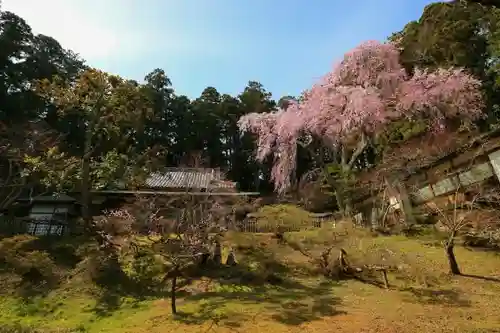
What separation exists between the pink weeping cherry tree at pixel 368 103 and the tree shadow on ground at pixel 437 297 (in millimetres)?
6912

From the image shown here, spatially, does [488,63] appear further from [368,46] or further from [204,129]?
[204,129]

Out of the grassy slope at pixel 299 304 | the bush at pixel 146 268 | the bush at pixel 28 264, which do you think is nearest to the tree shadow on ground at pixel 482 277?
the grassy slope at pixel 299 304

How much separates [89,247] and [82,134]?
2076 centimetres

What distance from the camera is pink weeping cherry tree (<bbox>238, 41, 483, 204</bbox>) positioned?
14000 millimetres

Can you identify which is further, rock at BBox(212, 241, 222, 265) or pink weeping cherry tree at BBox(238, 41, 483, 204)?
pink weeping cherry tree at BBox(238, 41, 483, 204)

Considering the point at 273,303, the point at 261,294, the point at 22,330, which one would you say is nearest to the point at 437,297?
the point at 273,303

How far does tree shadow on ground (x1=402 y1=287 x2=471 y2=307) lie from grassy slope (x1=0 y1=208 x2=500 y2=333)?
2 centimetres

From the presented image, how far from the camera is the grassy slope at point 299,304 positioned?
6.71 meters

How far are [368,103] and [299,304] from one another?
820cm

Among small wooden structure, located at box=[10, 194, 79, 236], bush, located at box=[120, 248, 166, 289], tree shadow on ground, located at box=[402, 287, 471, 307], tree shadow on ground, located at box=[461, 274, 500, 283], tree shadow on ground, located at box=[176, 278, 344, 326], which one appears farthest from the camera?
small wooden structure, located at box=[10, 194, 79, 236]

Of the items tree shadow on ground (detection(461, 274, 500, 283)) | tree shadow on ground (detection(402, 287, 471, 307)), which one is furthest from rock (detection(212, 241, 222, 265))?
tree shadow on ground (detection(461, 274, 500, 283))

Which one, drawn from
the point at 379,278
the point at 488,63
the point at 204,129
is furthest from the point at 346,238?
the point at 204,129

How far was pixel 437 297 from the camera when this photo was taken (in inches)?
309

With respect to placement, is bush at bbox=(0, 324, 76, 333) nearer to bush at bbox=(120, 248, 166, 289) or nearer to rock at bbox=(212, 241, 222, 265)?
bush at bbox=(120, 248, 166, 289)
